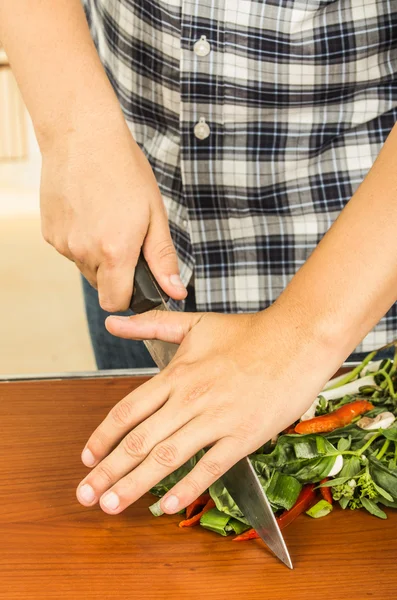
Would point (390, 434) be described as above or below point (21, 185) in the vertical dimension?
above

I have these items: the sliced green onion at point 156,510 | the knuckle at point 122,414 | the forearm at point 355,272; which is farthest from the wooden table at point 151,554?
the forearm at point 355,272

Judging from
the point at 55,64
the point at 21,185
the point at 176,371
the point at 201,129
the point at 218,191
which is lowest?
the point at 21,185

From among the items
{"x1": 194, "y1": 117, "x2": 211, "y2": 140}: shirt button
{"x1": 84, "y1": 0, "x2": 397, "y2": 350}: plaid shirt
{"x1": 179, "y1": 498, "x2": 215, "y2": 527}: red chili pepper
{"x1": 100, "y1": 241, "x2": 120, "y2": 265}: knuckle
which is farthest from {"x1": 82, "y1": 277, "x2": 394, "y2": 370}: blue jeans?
{"x1": 179, "y1": 498, "x2": 215, "y2": 527}: red chili pepper

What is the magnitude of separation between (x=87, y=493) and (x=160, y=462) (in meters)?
0.10

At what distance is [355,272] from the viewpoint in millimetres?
970

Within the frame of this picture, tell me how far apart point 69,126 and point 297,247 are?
44 centimetres

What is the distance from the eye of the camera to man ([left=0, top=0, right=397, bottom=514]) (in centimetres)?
99

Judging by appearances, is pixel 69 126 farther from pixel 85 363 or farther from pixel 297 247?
pixel 85 363

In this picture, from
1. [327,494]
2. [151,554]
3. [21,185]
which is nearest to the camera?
[151,554]

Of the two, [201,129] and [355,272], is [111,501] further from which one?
[201,129]

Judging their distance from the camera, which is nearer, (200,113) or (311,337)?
(311,337)

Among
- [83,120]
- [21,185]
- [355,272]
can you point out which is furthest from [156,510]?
[21,185]

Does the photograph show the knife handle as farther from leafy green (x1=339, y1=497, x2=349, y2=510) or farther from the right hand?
leafy green (x1=339, y1=497, x2=349, y2=510)

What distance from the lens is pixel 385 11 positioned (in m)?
1.33
